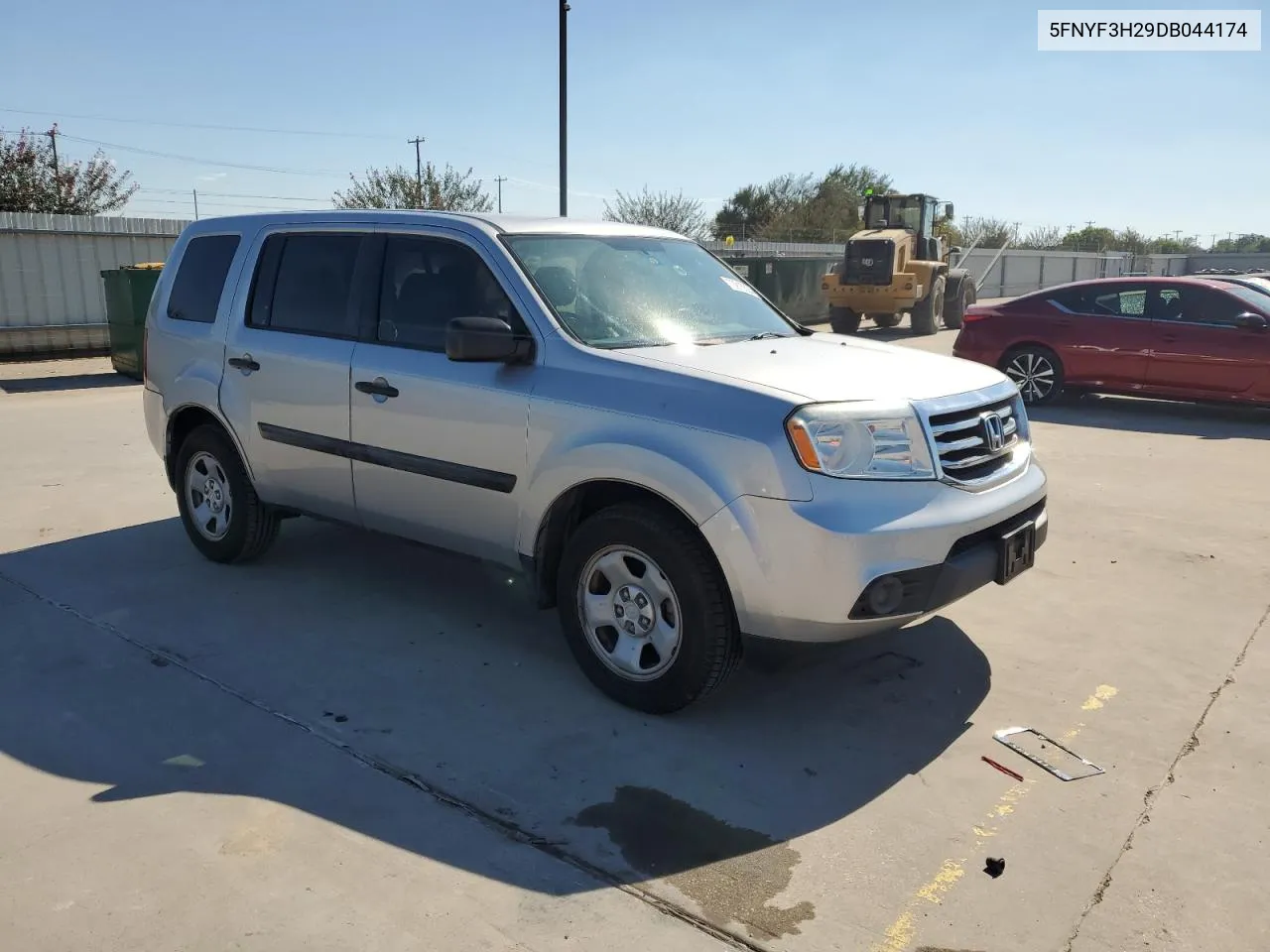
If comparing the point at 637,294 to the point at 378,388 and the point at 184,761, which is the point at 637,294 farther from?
the point at 184,761

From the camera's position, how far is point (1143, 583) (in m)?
5.54

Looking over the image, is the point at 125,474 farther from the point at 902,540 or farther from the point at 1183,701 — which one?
the point at 1183,701

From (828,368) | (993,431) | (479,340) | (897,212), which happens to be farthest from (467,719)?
(897,212)

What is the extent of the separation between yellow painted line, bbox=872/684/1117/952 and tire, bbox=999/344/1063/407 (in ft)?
28.4

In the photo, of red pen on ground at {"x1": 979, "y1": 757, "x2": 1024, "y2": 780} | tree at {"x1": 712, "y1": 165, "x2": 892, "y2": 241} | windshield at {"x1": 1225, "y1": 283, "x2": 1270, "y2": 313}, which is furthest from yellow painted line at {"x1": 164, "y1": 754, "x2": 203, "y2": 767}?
tree at {"x1": 712, "y1": 165, "x2": 892, "y2": 241}

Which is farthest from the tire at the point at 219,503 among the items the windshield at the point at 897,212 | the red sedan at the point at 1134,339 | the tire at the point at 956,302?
the tire at the point at 956,302

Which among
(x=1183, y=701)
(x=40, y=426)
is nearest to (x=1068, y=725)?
(x=1183, y=701)

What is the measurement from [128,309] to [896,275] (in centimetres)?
1381

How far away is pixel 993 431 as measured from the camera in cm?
404

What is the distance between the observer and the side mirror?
3986mm

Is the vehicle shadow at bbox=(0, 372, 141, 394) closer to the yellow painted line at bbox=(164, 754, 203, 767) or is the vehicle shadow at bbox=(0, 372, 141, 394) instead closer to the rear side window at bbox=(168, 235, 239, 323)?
the rear side window at bbox=(168, 235, 239, 323)

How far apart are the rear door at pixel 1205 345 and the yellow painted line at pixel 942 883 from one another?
27.2 ft

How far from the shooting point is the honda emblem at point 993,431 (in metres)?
3.99

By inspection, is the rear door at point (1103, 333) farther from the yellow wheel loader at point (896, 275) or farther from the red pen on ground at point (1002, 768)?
the yellow wheel loader at point (896, 275)
